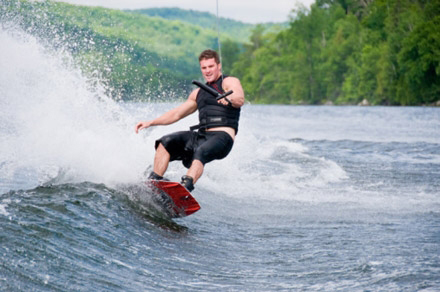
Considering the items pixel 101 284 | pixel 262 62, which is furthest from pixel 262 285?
pixel 262 62

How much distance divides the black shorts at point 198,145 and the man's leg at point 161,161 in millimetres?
58

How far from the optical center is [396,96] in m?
69.4

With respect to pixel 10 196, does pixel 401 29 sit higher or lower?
higher

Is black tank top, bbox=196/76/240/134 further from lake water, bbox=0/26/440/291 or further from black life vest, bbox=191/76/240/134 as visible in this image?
lake water, bbox=0/26/440/291

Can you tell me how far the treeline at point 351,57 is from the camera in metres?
63.7

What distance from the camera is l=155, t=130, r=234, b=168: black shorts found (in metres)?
7.14

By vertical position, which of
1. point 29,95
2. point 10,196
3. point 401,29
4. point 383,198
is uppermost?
point 401,29

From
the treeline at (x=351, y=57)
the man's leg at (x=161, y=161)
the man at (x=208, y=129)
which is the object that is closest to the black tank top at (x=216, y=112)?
the man at (x=208, y=129)

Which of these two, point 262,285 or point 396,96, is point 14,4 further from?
point 396,96

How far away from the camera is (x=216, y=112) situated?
7355 mm

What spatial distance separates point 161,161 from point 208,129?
0.65 metres

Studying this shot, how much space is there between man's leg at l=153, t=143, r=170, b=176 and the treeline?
56.5 metres

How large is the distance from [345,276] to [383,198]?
521 centimetres

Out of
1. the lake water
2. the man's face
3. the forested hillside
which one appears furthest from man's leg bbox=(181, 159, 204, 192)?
the forested hillside
